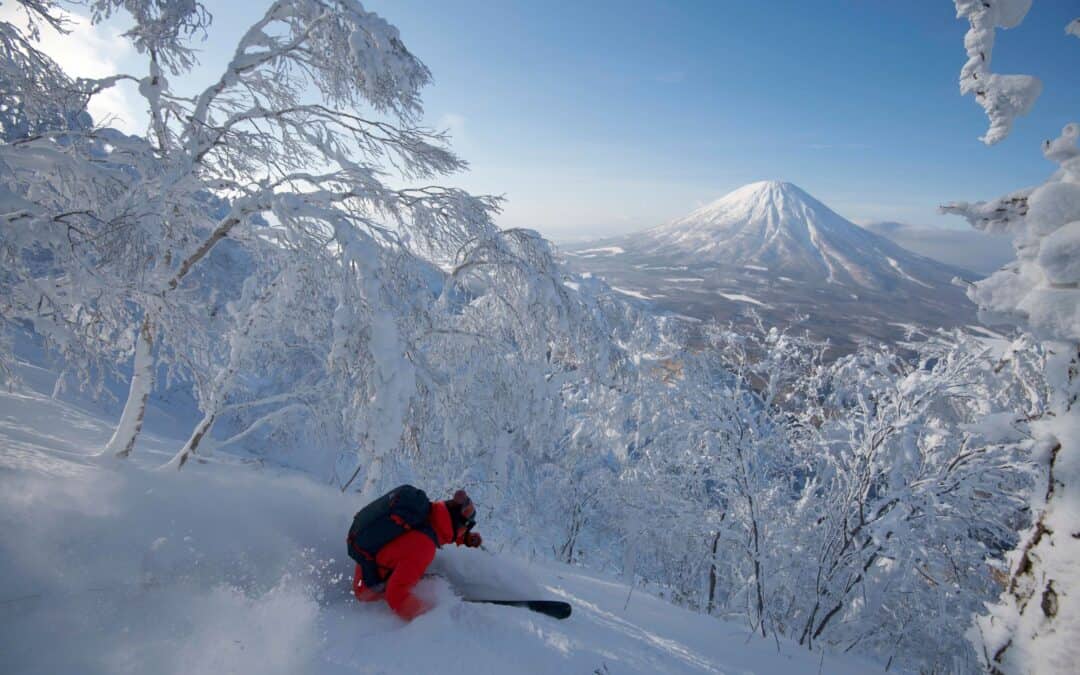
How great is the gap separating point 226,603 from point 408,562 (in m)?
1.02

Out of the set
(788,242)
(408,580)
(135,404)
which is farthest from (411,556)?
(788,242)

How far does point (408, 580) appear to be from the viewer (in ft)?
9.30

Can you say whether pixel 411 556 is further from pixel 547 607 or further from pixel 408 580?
pixel 547 607

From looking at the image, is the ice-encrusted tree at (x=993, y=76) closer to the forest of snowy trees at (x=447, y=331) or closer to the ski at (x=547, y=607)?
the forest of snowy trees at (x=447, y=331)

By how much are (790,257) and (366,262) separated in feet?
504

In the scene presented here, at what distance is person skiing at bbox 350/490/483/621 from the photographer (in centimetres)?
282

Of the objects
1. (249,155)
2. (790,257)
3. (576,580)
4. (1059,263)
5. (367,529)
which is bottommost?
(576,580)

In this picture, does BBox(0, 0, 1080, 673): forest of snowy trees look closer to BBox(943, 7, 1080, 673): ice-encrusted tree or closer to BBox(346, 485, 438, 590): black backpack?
BBox(943, 7, 1080, 673): ice-encrusted tree

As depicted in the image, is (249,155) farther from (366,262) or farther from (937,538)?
(937,538)

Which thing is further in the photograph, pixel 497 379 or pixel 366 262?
pixel 497 379

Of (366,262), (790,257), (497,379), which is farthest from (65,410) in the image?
(790,257)

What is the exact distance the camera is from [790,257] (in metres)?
135

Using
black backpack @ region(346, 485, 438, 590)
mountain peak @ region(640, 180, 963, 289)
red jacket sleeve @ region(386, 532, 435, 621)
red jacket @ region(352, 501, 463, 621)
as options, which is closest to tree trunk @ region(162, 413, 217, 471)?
black backpack @ region(346, 485, 438, 590)

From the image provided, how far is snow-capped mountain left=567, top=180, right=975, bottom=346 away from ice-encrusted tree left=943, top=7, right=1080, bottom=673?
1580 inches
